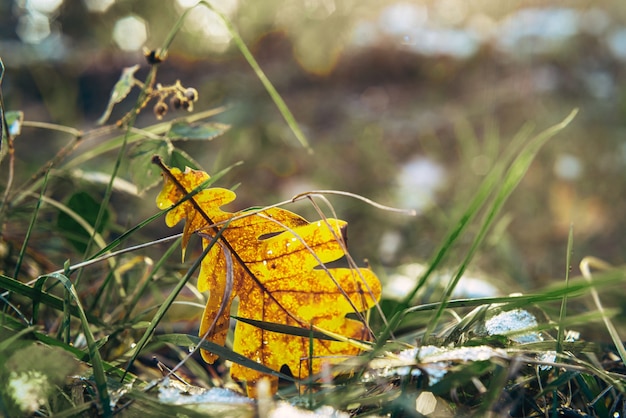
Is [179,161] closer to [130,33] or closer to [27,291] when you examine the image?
[27,291]

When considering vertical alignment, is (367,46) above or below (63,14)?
below

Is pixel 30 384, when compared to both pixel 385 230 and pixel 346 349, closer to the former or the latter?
pixel 346 349

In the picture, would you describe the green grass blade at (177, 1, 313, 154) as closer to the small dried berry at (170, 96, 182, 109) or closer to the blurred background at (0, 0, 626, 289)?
the small dried berry at (170, 96, 182, 109)

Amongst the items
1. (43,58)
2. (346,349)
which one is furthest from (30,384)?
(43,58)

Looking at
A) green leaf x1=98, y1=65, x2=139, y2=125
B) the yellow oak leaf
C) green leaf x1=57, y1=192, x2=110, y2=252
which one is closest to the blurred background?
green leaf x1=57, y1=192, x2=110, y2=252

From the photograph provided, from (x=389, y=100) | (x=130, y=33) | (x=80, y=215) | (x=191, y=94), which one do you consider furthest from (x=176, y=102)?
(x=130, y=33)

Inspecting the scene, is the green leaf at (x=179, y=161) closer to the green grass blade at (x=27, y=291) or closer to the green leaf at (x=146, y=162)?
the green leaf at (x=146, y=162)
